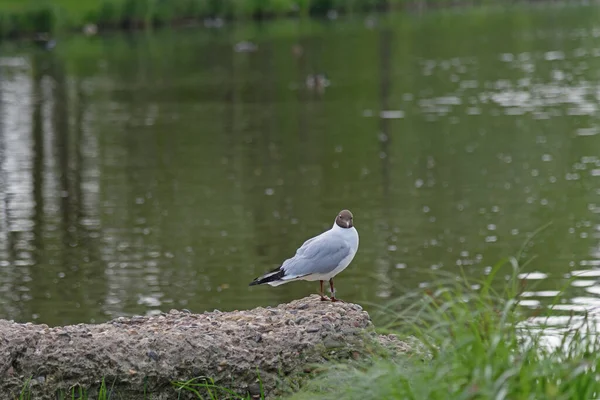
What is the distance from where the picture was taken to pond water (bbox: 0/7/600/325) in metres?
14.1

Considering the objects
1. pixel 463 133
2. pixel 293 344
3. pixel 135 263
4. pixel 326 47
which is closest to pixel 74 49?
pixel 326 47

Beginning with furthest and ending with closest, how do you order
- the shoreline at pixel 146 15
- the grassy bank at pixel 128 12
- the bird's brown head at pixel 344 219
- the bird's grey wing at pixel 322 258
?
the grassy bank at pixel 128 12 → the shoreline at pixel 146 15 → the bird's brown head at pixel 344 219 → the bird's grey wing at pixel 322 258

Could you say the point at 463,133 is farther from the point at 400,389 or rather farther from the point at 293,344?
the point at 400,389

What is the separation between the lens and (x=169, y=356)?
730 centimetres

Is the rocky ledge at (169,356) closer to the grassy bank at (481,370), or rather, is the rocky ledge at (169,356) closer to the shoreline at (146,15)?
the grassy bank at (481,370)

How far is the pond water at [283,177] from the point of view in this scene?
46.2ft

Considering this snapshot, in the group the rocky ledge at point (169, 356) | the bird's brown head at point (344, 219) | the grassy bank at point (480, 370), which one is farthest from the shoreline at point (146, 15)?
the grassy bank at point (480, 370)

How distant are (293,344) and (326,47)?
43958 millimetres

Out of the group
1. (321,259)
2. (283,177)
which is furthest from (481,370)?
(283,177)

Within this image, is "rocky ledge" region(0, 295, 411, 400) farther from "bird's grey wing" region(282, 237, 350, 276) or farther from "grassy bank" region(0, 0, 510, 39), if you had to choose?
"grassy bank" region(0, 0, 510, 39)

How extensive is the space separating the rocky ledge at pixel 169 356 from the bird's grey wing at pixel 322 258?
1.32 ft

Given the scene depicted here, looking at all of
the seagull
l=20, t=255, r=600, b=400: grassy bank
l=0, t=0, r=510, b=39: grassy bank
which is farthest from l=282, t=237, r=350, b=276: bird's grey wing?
l=0, t=0, r=510, b=39: grassy bank

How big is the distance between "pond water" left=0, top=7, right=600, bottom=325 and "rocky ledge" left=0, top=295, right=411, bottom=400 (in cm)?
99

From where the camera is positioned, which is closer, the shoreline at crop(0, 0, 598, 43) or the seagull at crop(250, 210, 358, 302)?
the seagull at crop(250, 210, 358, 302)
